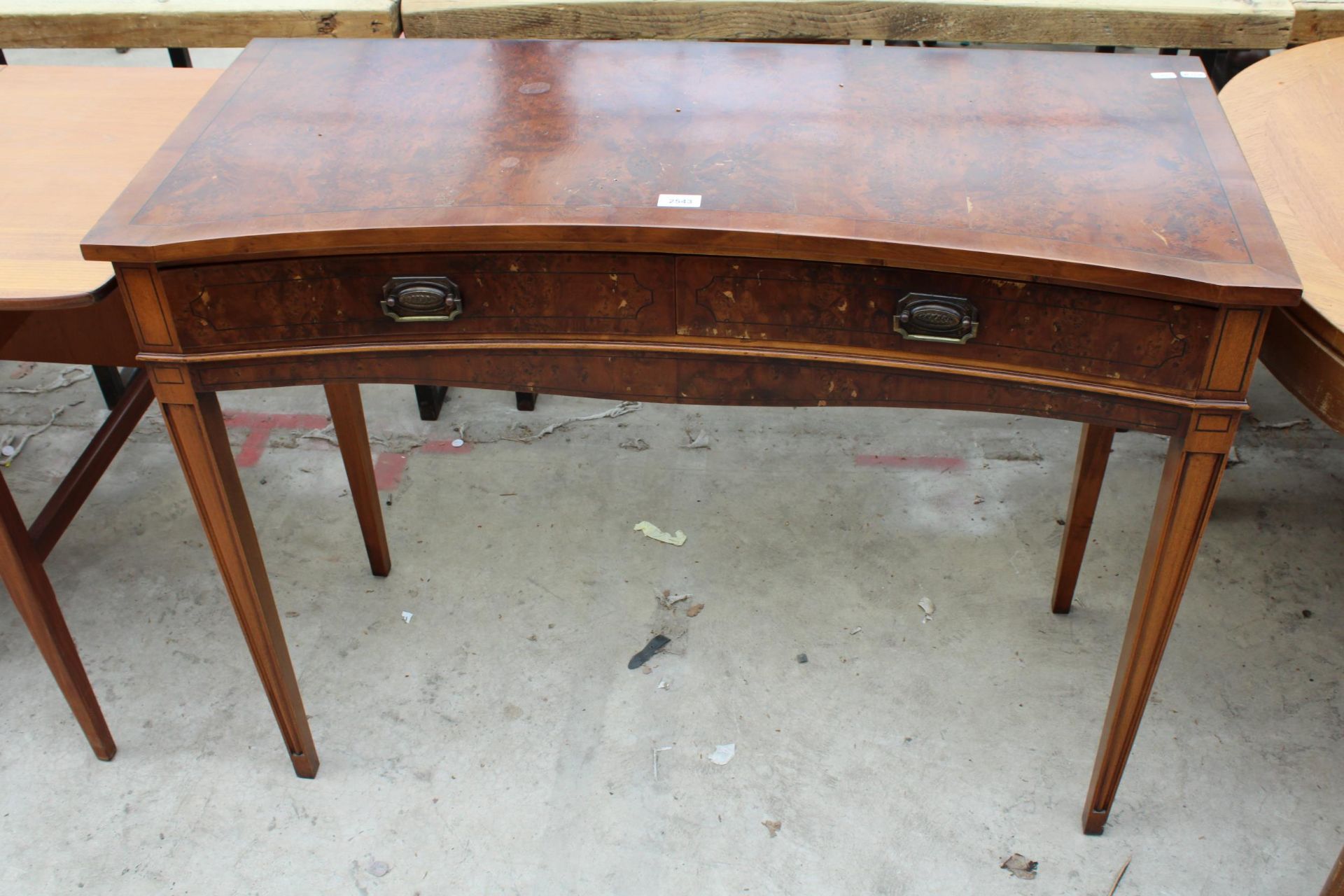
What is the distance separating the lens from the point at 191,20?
2262 millimetres

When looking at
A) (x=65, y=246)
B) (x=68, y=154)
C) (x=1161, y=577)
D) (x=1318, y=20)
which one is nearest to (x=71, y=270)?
(x=65, y=246)

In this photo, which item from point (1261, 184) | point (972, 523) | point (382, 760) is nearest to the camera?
point (1261, 184)

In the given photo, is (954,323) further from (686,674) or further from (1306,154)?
(686,674)

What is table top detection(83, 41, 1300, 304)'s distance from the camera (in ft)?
4.12

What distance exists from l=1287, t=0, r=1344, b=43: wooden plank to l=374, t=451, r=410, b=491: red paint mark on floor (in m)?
2.03

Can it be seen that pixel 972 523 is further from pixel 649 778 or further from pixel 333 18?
pixel 333 18

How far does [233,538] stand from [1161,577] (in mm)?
1261

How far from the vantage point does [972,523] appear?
236 cm

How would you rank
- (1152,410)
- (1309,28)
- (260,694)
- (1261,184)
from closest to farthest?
1. (1152,410)
2. (1261,184)
3. (260,694)
4. (1309,28)

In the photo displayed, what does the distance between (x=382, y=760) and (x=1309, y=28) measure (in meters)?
2.20

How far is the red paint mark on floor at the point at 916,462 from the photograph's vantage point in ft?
8.25

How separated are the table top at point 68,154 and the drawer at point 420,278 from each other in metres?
0.17

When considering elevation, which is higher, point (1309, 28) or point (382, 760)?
point (1309, 28)

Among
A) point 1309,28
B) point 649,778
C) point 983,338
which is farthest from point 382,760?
point 1309,28
